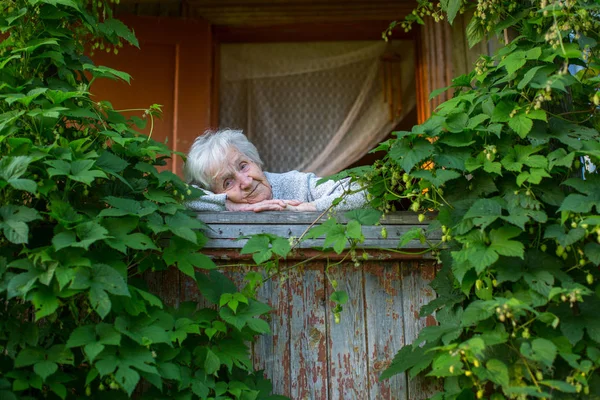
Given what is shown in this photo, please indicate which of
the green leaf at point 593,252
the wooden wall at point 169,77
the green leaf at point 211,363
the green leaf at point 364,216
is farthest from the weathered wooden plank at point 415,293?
A: the wooden wall at point 169,77

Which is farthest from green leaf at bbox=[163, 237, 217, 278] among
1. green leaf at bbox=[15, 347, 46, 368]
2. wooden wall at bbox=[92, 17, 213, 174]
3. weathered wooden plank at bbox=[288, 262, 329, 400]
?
wooden wall at bbox=[92, 17, 213, 174]

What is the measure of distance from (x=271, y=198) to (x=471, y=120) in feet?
3.38

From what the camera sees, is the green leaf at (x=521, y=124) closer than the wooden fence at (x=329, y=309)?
Yes

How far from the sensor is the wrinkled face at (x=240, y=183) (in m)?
3.26

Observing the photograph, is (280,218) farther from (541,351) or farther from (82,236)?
(541,351)

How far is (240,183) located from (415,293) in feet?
3.02

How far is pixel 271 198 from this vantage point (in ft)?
11.0

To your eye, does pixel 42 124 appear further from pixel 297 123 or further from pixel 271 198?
pixel 297 123

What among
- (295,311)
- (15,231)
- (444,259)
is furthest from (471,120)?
(15,231)

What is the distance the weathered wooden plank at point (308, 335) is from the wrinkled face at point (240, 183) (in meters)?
0.56

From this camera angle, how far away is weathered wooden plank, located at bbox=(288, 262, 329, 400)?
2.72m

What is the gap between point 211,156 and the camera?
3.30 metres

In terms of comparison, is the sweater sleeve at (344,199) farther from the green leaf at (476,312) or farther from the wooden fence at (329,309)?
the green leaf at (476,312)

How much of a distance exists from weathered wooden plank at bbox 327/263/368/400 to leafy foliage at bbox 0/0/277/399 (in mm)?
279
